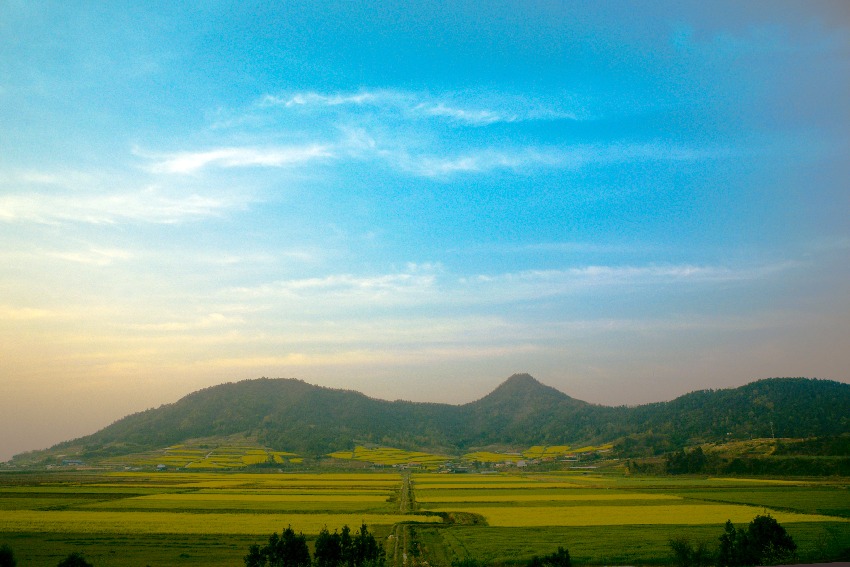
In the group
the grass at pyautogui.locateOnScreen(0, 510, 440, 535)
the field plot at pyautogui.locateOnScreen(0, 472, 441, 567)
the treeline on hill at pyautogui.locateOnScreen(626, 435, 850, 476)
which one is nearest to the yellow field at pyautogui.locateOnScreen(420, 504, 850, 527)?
the field plot at pyautogui.locateOnScreen(0, 472, 441, 567)

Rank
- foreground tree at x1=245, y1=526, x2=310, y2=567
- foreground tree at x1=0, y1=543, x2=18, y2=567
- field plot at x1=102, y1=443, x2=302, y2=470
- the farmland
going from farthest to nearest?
1. field plot at x1=102, y1=443, x2=302, y2=470
2. the farmland
3. foreground tree at x1=245, y1=526, x2=310, y2=567
4. foreground tree at x1=0, y1=543, x2=18, y2=567

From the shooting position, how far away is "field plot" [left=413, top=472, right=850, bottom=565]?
117ft

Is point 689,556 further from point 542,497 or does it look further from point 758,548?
point 542,497

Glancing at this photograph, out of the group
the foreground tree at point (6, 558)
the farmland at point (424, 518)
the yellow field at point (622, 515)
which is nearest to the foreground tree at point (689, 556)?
the farmland at point (424, 518)

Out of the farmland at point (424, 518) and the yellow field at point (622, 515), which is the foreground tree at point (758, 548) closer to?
the farmland at point (424, 518)

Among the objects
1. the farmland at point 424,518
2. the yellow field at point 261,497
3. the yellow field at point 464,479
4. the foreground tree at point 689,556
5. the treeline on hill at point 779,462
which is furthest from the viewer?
the yellow field at point 464,479

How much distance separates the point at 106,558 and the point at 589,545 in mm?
30333

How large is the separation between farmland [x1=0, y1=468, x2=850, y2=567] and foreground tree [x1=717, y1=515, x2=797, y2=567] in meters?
1.74

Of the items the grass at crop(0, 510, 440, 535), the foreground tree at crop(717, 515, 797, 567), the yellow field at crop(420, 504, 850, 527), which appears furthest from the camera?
the yellow field at crop(420, 504, 850, 527)

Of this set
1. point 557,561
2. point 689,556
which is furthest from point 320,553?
point 689,556

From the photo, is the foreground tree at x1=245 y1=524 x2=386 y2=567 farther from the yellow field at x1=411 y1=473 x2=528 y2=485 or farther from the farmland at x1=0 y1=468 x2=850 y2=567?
the yellow field at x1=411 y1=473 x2=528 y2=485

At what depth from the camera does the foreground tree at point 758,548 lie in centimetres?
3253

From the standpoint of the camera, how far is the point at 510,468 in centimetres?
14575

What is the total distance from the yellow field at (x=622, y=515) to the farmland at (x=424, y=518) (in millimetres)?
160
